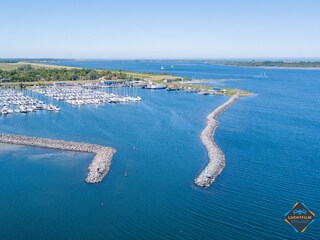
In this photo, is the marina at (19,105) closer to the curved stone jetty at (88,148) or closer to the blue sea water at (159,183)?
the blue sea water at (159,183)

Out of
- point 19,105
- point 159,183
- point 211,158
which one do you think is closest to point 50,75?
point 19,105

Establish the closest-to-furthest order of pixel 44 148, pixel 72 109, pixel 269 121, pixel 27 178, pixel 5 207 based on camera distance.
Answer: pixel 5 207, pixel 27 178, pixel 44 148, pixel 269 121, pixel 72 109

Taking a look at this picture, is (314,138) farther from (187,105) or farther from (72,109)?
(72,109)

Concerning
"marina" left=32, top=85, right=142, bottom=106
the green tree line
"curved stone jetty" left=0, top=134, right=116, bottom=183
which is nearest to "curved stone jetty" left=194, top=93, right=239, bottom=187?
"curved stone jetty" left=0, top=134, right=116, bottom=183

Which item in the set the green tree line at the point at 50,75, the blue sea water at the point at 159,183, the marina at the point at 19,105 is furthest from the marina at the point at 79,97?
the blue sea water at the point at 159,183

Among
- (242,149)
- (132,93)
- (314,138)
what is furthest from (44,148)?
(132,93)

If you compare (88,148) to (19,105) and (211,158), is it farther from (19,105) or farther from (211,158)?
(19,105)

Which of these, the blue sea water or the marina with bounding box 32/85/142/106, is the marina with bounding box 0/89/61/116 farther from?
the marina with bounding box 32/85/142/106
